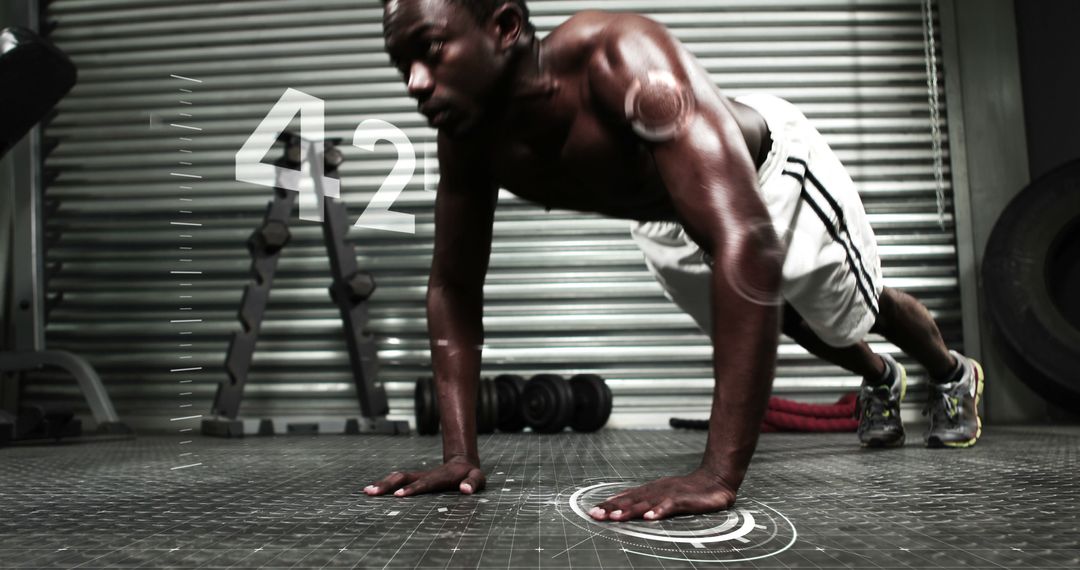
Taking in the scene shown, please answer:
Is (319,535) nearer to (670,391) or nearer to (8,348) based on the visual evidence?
(670,391)

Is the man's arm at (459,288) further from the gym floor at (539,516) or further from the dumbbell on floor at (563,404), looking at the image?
the dumbbell on floor at (563,404)

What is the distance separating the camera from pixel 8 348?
3551 mm

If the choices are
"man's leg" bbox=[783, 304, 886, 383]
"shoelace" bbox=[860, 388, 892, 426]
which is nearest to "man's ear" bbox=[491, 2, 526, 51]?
"man's leg" bbox=[783, 304, 886, 383]

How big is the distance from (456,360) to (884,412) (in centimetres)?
125

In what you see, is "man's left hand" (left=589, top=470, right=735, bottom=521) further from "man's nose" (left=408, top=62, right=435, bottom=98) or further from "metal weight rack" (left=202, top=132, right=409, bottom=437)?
"metal weight rack" (left=202, top=132, right=409, bottom=437)

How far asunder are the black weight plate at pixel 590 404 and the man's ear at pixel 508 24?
1.90 meters

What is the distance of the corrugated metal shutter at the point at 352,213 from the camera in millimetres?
3346

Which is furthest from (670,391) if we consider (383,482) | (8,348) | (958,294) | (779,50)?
(8,348)

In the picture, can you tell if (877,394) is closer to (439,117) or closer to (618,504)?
(618,504)

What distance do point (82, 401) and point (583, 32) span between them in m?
3.16

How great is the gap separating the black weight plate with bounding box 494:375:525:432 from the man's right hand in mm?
1611

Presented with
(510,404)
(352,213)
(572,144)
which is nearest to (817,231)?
(572,144)

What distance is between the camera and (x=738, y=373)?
1.00 metres
